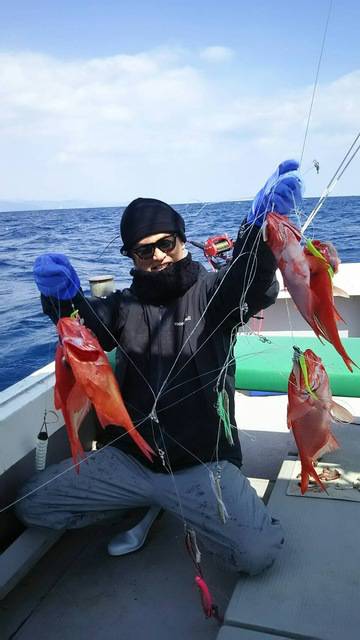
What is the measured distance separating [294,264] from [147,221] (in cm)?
98

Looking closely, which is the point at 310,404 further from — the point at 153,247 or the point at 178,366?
the point at 153,247

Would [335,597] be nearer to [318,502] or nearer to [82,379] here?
[318,502]

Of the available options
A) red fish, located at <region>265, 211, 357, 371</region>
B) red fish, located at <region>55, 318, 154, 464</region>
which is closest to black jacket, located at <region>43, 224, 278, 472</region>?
red fish, located at <region>55, 318, 154, 464</region>

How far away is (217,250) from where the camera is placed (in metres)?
3.79

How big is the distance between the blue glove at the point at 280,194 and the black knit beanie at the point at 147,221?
23.6 inches

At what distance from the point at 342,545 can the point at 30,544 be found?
1566 millimetres

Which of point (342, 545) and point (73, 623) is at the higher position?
point (342, 545)

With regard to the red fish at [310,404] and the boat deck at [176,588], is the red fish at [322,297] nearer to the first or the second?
the red fish at [310,404]

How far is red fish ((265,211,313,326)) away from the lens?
184cm

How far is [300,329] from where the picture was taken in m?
5.66

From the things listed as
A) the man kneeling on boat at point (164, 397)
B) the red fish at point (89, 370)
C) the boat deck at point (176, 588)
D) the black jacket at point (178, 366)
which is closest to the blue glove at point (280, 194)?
the man kneeling on boat at point (164, 397)

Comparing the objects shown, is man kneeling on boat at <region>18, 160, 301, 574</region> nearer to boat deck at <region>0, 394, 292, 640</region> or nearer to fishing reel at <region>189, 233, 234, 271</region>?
boat deck at <region>0, 394, 292, 640</region>

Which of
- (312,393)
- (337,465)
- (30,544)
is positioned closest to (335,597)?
(312,393)

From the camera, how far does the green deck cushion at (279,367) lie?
10.8 ft
